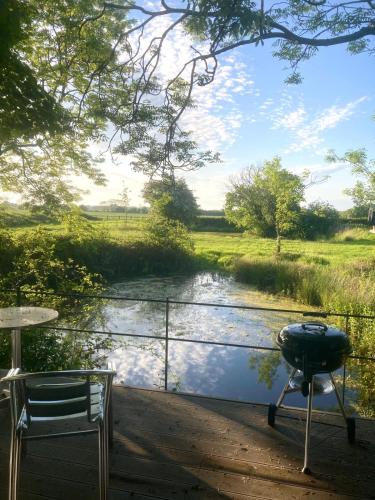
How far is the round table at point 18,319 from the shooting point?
2.40m

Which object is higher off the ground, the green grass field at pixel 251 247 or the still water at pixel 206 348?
the green grass field at pixel 251 247

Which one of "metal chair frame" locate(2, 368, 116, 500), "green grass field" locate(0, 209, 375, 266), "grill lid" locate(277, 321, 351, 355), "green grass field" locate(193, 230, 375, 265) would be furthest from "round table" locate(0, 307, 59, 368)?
"green grass field" locate(193, 230, 375, 265)

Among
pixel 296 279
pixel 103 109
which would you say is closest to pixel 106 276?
pixel 296 279

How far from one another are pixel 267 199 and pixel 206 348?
16.1 metres

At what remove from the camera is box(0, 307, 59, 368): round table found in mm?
2398

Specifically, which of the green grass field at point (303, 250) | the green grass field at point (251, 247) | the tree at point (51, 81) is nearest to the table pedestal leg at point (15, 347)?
the tree at point (51, 81)

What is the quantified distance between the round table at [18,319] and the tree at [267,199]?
17.8 m

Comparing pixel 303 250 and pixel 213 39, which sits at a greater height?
pixel 213 39

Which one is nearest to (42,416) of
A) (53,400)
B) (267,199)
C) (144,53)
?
(53,400)

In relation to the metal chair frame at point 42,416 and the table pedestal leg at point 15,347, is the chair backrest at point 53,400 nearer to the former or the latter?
the metal chair frame at point 42,416

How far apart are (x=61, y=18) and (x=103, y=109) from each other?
1.21 metres

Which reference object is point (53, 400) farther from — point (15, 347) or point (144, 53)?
point (144, 53)

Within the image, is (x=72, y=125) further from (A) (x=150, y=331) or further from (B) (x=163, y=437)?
(A) (x=150, y=331)

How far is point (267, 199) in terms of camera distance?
75.6 ft
